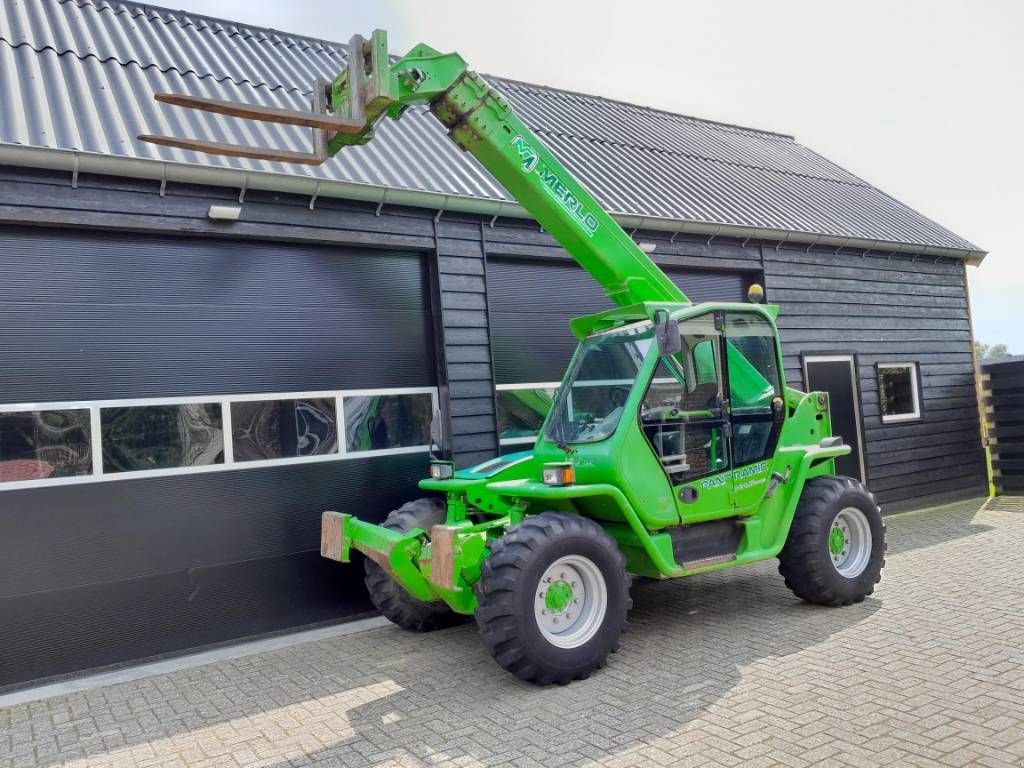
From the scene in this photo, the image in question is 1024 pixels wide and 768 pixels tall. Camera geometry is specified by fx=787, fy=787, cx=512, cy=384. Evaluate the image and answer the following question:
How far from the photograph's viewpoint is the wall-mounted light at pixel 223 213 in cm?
633

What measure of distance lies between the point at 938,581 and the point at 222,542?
19.7ft

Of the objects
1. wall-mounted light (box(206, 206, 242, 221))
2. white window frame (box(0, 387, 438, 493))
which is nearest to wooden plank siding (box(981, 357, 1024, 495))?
white window frame (box(0, 387, 438, 493))

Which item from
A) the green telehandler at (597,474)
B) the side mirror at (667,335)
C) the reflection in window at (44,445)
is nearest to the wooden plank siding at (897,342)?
the green telehandler at (597,474)

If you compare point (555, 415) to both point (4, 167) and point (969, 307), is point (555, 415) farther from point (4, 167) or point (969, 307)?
point (969, 307)

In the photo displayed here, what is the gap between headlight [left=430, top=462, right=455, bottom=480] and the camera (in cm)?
625

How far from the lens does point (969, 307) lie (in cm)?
1227

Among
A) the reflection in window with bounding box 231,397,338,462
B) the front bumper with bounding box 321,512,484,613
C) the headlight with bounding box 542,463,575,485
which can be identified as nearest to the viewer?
the front bumper with bounding box 321,512,484,613

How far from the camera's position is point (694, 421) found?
577 centimetres

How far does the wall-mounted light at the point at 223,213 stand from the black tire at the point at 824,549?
5.11 metres

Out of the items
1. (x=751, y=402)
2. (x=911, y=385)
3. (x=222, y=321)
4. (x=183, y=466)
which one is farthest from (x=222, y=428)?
(x=911, y=385)

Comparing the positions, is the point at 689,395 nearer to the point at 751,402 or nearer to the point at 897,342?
the point at 751,402

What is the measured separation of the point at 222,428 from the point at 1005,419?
439 inches

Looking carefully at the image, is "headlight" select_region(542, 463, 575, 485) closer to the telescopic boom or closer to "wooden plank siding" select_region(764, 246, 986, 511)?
the telescopic boom

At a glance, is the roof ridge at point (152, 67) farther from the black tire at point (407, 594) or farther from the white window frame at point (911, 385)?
the white window frame at point (911, 385)
